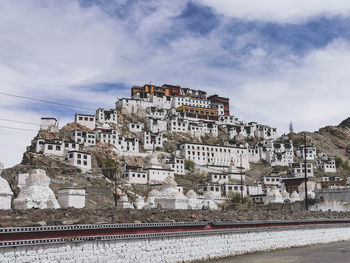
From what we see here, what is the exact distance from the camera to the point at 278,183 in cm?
9431

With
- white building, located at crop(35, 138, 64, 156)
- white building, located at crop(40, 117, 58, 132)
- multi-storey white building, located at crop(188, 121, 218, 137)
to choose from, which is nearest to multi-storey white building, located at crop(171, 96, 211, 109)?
multi-storey white building, located at crop(188, 121, 218, 137)

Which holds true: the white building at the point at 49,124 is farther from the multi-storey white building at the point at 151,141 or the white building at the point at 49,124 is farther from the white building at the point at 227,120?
the white building at the point at 227,120

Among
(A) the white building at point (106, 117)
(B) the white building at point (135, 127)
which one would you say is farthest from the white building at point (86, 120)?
(B) the white building at point (135, 127)

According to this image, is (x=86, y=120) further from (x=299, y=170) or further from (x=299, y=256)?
(x=299, y=256)

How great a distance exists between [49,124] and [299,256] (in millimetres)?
79665

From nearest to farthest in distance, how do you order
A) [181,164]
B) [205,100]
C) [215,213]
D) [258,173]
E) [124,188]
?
[215,213], [124,188], [181,164], [258,173], [205,100]

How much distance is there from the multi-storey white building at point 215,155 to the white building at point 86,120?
849 inches

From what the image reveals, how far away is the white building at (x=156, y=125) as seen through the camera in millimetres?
105250

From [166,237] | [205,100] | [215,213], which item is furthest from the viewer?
[205,100]

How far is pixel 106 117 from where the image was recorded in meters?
100

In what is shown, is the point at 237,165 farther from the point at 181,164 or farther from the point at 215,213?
the point at 215,213

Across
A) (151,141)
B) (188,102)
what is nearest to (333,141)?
(188,102)

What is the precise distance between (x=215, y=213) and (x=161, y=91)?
330 ft

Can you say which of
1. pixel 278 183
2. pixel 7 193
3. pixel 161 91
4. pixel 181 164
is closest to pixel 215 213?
pixel 7 193
